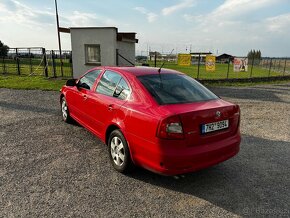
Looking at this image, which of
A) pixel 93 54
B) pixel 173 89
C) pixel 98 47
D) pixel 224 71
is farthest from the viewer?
pixel 224 71

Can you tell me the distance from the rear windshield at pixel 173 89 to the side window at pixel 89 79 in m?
1.32

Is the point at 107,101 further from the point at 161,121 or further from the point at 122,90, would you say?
the point at 161,121

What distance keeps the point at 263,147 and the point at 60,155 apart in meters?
3.88

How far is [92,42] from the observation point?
13398mm

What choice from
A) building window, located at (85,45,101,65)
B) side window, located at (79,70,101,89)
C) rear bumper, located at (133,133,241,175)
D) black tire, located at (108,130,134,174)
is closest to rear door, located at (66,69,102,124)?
side window, located at (79,70,101,89)

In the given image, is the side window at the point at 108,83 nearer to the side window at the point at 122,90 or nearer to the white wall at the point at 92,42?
the side window at the point at 122,90

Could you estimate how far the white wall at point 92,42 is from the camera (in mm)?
13023

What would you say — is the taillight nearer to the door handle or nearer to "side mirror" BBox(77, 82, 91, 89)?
the door handle

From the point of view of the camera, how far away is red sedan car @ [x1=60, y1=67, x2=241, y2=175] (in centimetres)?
306

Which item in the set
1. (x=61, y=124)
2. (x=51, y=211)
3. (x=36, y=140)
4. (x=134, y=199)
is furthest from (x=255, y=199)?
(x=61, y=124)

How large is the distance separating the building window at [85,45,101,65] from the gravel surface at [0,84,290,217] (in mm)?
8614

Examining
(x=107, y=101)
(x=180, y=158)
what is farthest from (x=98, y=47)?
(x=180, y=158)

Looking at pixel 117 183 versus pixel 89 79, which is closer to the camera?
pixel 117 183

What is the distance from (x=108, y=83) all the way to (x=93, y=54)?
32.9ft
